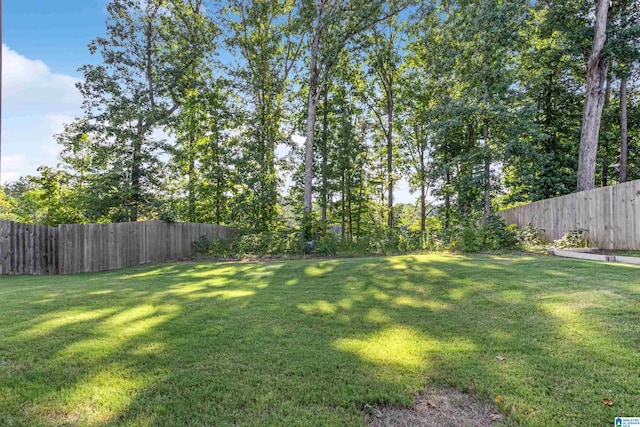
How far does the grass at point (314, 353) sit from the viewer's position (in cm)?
157

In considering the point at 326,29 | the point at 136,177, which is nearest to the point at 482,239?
the point at 326,29

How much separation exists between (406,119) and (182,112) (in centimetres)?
1204

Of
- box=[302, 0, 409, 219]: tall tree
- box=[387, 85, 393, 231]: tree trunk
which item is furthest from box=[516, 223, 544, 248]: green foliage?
box=[387, 85, 393, 231]: tree trunk

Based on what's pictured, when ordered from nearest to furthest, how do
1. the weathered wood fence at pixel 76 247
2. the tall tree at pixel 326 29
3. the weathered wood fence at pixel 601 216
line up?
the weathered wood fence at pixel 601 216 → the weathered wood fence at pixel 76 247 → the tall tree at pixel 326 29

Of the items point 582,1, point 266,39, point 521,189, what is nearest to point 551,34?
point 582,1

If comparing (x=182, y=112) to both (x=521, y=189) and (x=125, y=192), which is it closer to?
(x=125, y=192)

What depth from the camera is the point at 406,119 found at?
18391 mm

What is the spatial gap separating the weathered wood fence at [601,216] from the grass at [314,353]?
3650 mm

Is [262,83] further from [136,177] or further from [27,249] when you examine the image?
[27,249]

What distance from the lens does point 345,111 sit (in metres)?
16.6

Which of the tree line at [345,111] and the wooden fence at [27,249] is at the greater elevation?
the tree line at [345,111]

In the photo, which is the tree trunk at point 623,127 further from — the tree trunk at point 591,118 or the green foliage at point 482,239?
the green foliage at point 482,239

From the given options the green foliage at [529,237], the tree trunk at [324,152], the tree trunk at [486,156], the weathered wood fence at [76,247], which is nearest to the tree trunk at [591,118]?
the tree trunk at [486,156]

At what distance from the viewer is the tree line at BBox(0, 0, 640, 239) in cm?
1098
